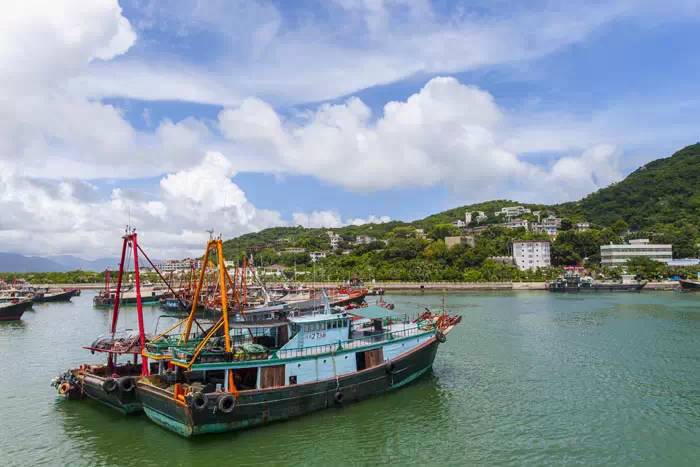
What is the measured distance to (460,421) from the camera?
24797 mm

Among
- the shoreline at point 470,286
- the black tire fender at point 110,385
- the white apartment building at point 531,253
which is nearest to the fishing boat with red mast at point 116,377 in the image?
the black tire fender at point 110,385

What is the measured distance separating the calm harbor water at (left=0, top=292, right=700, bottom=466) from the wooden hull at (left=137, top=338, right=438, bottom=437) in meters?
0.48

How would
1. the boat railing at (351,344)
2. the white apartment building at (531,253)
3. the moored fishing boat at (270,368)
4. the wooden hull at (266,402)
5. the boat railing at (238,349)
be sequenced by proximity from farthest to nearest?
the white apartment building at (531,253) < the boat railing at (351,344) < the boat railing at (238,349) < the moored fishing boat at (270,368) < the wooden hull at (266,402)

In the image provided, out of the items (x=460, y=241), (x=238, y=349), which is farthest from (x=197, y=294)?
(x=460, y=241)

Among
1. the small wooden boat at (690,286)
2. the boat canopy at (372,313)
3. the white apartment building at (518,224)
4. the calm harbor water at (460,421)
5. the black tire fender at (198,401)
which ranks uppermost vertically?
the white apartment building at (518,224)

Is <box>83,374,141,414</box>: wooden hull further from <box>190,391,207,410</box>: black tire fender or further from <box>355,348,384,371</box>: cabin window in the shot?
<box>355,348,384,371</box>: cabin window

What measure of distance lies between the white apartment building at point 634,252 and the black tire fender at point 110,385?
5649 inches

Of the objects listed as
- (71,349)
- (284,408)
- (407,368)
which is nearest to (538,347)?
(407,368)

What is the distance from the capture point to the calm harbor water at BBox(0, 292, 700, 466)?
2108 cm

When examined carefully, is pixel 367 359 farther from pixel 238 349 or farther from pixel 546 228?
pixel 546 228

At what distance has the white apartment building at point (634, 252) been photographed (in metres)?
142

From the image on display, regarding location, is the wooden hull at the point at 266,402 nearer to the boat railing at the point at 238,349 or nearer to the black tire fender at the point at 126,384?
the black tire fender at the point at 126,384

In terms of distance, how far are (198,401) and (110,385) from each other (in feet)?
21.7

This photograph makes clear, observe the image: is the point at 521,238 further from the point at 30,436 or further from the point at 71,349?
the point at 30,436
